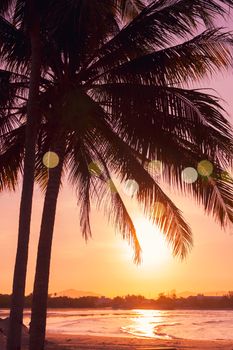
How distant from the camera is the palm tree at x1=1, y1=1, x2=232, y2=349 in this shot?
9086mm

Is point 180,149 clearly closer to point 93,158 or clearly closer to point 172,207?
point 172,207

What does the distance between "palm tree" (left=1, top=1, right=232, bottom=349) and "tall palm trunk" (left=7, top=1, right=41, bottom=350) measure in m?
0.55

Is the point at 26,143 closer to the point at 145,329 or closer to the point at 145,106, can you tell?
the point at 145,106

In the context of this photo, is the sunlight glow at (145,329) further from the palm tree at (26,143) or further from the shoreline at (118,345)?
the palm tree at (26,143)

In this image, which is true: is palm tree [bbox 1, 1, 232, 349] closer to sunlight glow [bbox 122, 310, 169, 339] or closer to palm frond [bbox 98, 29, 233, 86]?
palm frond [bbox 98, 29, 233, 86]

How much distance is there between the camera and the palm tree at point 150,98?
29.8 ft

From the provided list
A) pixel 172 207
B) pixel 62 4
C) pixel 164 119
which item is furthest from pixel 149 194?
pixel 62 4

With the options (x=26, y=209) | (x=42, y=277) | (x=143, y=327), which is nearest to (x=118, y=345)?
(x=42, y=277)

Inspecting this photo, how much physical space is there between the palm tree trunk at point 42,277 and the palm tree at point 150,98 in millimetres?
17

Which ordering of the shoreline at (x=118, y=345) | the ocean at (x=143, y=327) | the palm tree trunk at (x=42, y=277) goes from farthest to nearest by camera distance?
the ocean at (x=143, y=327) < the shoreline at (x=118, y=345) < the palm tree trunk at (x=42, y=277)

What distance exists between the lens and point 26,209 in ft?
26.9

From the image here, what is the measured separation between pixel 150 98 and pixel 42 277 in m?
3.48

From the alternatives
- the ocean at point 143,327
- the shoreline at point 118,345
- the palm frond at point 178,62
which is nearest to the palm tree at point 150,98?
the palm frond at point 178,62

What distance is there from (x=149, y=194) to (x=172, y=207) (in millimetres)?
818
